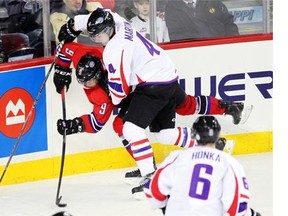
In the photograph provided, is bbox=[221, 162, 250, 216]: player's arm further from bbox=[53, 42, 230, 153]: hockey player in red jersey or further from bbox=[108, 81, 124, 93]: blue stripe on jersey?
bbox=[53, 42, 230, 153]: hockey player in red jersey

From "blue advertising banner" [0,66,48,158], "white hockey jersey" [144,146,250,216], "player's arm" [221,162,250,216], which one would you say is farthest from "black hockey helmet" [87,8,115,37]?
"player's arm" [221,162,250,216]

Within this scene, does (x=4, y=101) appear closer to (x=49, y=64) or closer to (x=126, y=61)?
(x=49, y=64)

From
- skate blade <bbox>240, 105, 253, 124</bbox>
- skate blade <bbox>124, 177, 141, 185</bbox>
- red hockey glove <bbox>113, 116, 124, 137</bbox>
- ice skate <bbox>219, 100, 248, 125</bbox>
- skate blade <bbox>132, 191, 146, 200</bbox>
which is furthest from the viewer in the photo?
skate blade <bbox>240, 105, 253, 124</bbox>

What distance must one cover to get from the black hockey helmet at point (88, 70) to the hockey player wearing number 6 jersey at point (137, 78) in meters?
0.13

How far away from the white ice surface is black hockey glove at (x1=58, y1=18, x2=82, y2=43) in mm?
819

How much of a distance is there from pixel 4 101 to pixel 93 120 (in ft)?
1.73

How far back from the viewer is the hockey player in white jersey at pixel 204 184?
140 inches

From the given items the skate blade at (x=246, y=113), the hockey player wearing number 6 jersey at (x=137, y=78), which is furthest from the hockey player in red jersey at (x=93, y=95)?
the skate blade at (x=246, y=113)

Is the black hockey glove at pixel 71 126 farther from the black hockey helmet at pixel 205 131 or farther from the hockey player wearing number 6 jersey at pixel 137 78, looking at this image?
the black hockey helmet at pixel 205 131

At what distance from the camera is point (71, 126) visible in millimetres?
5418

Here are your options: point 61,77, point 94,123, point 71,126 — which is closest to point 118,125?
point 94,123

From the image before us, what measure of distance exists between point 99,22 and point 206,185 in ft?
6.14

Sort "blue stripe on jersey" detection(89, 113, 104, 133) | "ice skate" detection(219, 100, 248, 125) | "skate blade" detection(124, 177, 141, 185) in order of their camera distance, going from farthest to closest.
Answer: "ice skate" detection(219, 100, 248, 125), "skate blade" detection(124, 177, 141, 185), "blue stripe on jersey" detection(89, 113, 104, 133)

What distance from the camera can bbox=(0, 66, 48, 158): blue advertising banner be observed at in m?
5.62
